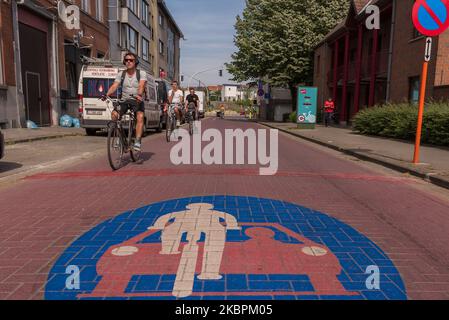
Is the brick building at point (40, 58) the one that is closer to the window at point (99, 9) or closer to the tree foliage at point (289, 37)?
the window at point (99, 9)

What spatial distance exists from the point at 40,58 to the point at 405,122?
16.9 metres

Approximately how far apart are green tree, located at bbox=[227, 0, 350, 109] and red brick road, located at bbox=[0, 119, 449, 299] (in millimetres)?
27483

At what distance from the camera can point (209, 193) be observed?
5.69 metres

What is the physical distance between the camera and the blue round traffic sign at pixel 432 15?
26.2ft

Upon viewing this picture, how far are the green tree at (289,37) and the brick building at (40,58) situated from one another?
15.2 m

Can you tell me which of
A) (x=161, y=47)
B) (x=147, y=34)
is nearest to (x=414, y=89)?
(x=147, y=34)

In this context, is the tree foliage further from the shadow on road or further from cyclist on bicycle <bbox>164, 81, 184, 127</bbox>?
the shadow on road

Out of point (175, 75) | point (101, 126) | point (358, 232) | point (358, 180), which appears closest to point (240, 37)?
point (175, 75)

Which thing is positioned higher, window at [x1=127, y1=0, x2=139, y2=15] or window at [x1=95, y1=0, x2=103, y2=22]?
window at [x1=127, y1=0, x2=139, y2=15]

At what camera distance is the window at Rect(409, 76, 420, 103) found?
62.2 feet

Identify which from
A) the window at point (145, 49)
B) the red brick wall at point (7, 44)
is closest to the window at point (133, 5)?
the window at point (145, 49)

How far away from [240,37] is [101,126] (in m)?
28.9

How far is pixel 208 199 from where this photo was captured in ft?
17.4

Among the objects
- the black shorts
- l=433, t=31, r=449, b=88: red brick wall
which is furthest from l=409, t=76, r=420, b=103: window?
the black shorts
